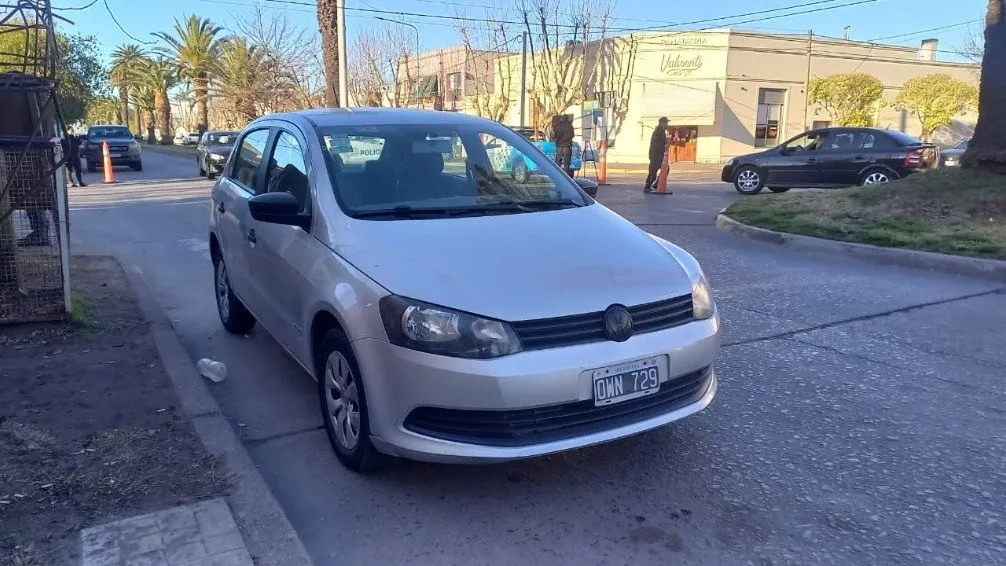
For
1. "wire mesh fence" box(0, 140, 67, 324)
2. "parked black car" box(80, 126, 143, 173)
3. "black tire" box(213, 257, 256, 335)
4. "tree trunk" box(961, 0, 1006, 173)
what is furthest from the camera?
"parked black car" box(80, 126, 143, 173)

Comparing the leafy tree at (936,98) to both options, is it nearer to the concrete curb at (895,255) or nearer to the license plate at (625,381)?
the concrete curb at (895,255)

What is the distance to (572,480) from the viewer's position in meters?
3.61

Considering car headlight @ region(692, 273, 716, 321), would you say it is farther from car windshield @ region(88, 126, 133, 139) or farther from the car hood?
car windshield @ region(88, 126, 133, 139)

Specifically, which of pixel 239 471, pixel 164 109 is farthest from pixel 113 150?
pixel 164 109

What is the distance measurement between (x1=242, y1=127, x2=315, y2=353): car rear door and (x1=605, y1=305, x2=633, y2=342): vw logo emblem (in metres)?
1.51

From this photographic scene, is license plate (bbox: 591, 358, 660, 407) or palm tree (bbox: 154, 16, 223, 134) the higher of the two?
palm tree (bbox: 154, 16, 223, 134)

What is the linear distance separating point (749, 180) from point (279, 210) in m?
15.4

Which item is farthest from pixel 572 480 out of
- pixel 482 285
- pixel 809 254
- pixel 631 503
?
pixel 809 254

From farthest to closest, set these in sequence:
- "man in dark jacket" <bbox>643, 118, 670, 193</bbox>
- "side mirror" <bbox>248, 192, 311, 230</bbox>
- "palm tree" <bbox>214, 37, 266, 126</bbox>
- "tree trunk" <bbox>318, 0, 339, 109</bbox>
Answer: "palm tree" <bbox>214, 37, 266, 126</bbox> → "tree trunk" <bbox>318, 0, 339, 109</bbox> → "man in dark jacket" <bbox>643, 118, 670, 193</bbox> → "side mirror" <bbox>248, 192, 311, 230</bbox>

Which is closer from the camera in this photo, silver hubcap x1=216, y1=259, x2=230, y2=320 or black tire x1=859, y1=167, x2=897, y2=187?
silver hubcap x1=216, y1=259, x2=230, y2=320

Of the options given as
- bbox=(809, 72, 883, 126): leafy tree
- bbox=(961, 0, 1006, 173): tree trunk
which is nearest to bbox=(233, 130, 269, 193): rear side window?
bbox=(961, 0, 1006, 173): tree trunk

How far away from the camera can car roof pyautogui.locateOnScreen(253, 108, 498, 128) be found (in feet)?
15.2

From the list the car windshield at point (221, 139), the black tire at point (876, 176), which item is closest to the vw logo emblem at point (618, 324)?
the black tire at point (876, 176)

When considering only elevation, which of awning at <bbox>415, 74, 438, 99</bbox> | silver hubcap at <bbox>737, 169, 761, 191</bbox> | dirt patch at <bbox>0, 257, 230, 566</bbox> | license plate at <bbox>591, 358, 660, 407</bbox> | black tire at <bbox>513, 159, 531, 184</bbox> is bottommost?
dirt patch at <bbox>0, 257, 230, 566</bbox>
